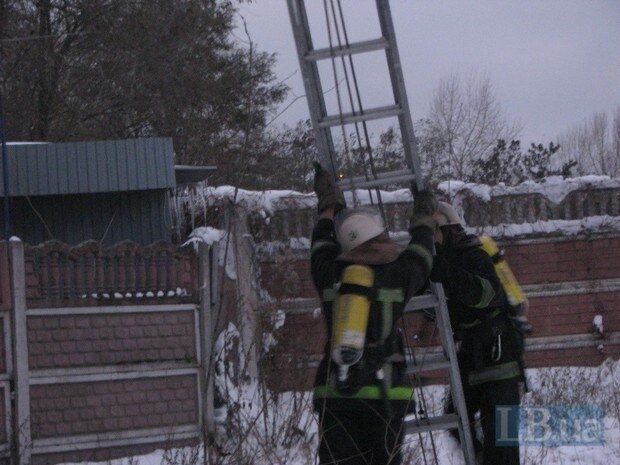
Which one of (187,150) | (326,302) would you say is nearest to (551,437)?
(326,302)

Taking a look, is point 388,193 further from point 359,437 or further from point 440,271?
point 359,437

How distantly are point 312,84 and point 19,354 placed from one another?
3304 mm

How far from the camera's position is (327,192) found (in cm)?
529

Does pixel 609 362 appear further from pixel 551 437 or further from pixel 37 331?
pixel 37 331

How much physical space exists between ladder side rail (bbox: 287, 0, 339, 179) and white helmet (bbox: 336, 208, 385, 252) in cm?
62

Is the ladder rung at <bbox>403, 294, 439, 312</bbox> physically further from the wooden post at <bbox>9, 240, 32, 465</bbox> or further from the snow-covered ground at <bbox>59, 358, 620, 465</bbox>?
the wooden post at <bbox>9, 240, 32, 465</bbox>

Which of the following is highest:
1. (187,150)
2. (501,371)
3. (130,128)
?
(130,128)

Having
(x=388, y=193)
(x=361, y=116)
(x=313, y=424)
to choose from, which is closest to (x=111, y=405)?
(x=313, y=424)

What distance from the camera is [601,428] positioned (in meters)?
8.31

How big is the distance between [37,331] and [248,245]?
2603 mm

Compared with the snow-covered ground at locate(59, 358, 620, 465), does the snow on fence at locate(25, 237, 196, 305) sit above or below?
above

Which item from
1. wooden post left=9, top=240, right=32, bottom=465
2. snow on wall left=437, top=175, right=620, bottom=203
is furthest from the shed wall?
wooden post left=9, top=240, right=32, bottom=465

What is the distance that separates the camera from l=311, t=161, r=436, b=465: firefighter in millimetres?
4504

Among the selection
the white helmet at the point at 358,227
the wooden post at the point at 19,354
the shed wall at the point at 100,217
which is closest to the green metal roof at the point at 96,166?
the shed wall at the point at 100,217
